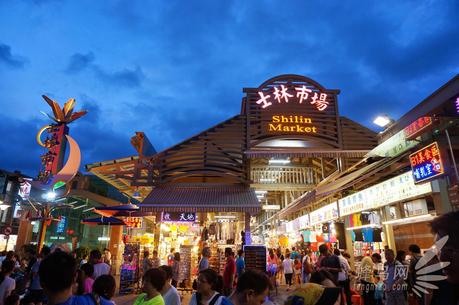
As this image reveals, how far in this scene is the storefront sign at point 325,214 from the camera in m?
12.1

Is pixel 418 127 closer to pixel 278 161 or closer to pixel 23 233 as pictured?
pixel 278 161

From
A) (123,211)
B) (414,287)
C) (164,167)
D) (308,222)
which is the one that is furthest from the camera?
(308,222)

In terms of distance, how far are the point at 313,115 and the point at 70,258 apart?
34.4 feet

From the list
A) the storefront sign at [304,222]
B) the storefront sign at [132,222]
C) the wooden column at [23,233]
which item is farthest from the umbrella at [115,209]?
the wooden column at [23,233]

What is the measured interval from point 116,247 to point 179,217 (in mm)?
10019

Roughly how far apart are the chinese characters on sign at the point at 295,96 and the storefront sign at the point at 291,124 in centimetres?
64

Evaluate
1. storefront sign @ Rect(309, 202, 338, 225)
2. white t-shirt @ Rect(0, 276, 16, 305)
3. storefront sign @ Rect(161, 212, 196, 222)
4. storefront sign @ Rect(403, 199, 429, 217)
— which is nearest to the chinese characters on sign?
storefront sign @ Rect(309, 202, 338, 225)

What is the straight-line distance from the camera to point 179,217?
36.1 ft

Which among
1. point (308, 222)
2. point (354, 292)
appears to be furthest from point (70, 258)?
point (308, 222)

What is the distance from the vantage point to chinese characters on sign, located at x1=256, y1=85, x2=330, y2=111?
1147cm

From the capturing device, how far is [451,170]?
6598 millimetres

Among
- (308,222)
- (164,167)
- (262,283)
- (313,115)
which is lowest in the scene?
(262,283)

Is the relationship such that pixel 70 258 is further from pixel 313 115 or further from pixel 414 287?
pixel 313 115

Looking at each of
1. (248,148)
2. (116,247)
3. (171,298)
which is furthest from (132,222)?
(171,298)
